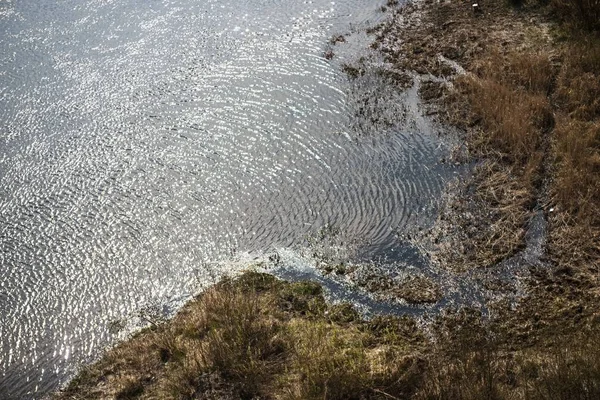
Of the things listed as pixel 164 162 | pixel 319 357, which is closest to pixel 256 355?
pixel 319 357

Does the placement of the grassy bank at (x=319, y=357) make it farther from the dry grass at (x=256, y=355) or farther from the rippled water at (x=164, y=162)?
the rippled water at (x=164, y=162)

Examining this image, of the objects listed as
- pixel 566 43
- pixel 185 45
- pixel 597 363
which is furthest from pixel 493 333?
pixel 185 45

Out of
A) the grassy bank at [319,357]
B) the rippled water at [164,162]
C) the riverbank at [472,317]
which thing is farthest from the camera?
the rippled water at [164,162]

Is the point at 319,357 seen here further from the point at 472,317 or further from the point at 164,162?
the point at 164,162

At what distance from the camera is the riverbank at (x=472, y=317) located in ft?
23.4

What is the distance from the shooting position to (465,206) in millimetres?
10266

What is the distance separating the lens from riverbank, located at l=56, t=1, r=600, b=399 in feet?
23.4

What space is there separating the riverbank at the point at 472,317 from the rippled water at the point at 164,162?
850 millimetres

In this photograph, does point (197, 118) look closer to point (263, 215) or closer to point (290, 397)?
point (263, 215)

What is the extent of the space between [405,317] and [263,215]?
129 inches

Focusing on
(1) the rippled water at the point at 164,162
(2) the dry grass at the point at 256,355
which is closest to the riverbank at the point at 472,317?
(2) the dry grass at the point at 256,355

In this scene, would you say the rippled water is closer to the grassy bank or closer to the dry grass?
the dry grass

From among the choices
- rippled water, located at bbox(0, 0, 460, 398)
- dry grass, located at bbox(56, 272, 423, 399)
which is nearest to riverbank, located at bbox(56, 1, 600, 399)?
dry grass, located at bbox(56, 272, 423, 399)

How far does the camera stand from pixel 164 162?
11961 millimetres
